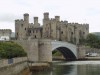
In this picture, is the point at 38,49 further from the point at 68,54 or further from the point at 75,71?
the point at 68,54

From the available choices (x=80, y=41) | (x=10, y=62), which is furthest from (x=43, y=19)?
(x=10, y=62)

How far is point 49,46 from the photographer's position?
140 feet

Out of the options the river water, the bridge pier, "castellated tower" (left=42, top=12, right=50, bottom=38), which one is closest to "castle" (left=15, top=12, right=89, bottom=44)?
"castellated tower" (left=42, top=12, right=50, bottom=38)

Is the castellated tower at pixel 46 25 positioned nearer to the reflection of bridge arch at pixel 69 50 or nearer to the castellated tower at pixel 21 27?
the castellated tower at pixel 21 27

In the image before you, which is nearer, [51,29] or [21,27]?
[21,27]

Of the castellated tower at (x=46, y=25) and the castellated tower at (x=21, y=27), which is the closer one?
the castellated tower at (x=21, y=27)

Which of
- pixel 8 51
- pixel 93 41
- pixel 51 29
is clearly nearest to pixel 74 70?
pixel 8 51

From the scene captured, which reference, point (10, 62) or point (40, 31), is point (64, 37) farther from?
point (10, 62)

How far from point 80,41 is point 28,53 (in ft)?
166

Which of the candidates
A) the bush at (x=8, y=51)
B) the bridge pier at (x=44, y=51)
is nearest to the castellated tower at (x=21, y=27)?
the bridge pier at (x=44, y=51)

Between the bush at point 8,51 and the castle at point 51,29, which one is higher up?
the castle at point 51,29

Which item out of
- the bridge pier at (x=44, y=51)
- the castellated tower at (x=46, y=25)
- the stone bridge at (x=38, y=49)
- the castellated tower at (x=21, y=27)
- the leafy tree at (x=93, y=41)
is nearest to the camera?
the stone bridge at (x=38, y=49)

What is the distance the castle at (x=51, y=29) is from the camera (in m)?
81.1

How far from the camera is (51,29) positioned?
277 ft
